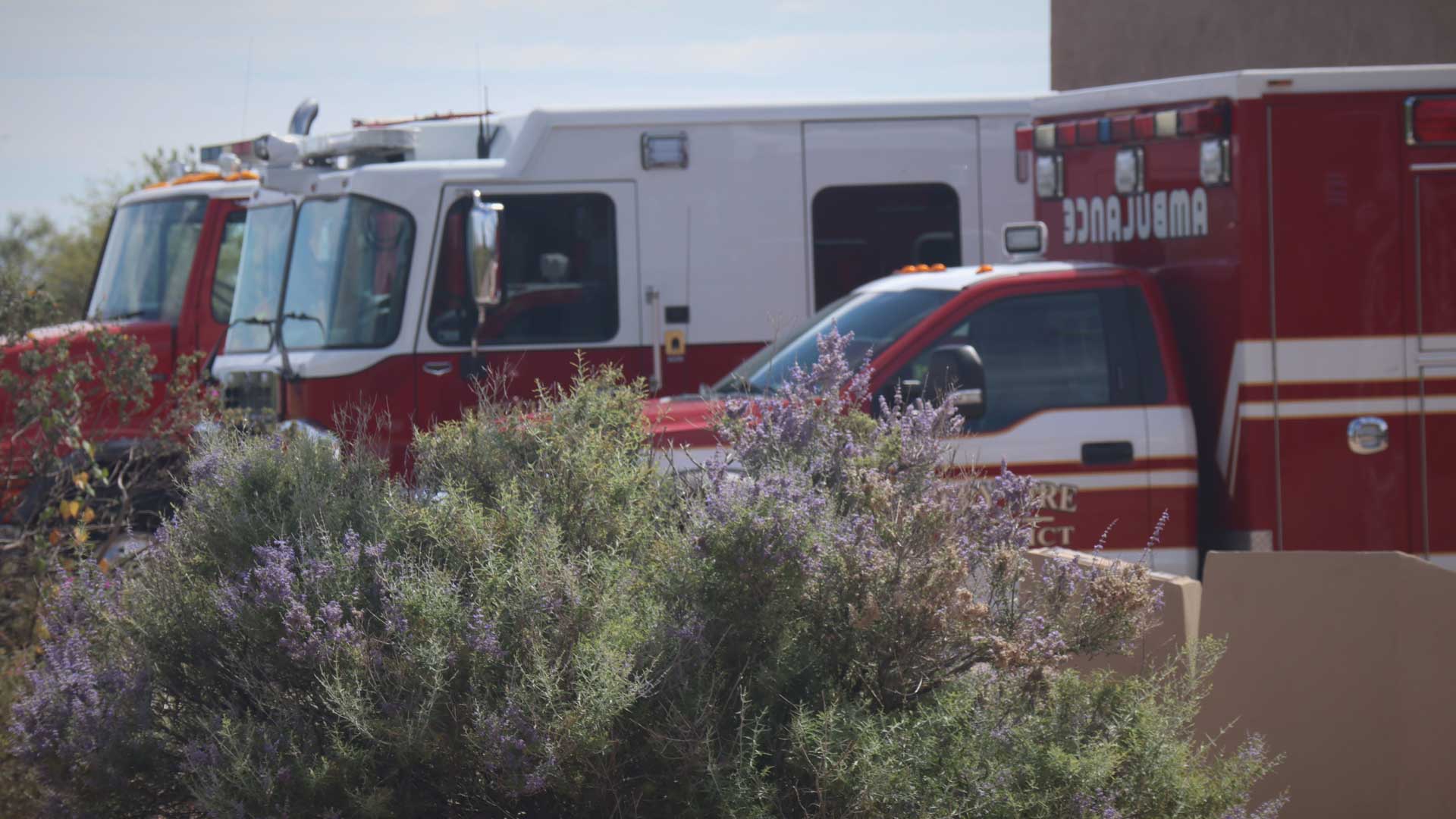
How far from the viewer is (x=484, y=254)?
7719 millimetres

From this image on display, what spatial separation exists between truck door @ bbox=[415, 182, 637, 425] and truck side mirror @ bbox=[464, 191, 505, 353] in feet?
0.55

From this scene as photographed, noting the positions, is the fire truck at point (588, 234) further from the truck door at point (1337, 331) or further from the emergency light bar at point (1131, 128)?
the truck door at point (1337, 331)

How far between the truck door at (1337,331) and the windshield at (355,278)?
182 inches

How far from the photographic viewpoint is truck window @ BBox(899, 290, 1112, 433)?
231 inches

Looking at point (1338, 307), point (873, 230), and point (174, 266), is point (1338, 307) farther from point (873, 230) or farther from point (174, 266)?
point (174, 266)

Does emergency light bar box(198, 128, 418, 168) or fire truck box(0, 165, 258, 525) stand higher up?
emergency light bar box(198, 128, 418, 168)

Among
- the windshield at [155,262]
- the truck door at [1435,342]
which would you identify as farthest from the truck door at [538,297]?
the truck door at [1435,342]

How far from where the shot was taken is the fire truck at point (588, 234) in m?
7.95

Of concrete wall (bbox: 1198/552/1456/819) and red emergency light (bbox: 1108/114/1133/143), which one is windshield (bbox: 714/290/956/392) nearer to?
red emergency light (bbox: 1108/114/1133/143)

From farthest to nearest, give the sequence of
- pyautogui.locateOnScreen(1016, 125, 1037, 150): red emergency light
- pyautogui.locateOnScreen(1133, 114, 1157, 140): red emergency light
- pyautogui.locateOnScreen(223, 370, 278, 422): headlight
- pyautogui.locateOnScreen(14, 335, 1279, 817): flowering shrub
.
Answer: pyautogui.locateOnScreen(223, 370, 278, 422): headlight → pyautogui.locateOnScreen(1016, 125, 1037, 150): red emergency light → pyautogui.locateOnScreen(1133, 114, 1157, 140): red emergency light → pyautogui.locateOnScreen(14, 335, 1279, 817): flowering shrub

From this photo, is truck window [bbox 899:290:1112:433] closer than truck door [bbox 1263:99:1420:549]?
No

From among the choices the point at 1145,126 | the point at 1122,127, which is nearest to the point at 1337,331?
the point at 1145,126

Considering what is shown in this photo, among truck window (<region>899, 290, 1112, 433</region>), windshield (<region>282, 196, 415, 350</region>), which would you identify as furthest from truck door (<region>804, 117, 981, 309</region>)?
truck window (<region>899, 290, 1112, 433</region>)

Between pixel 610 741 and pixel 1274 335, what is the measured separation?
3.93 m
